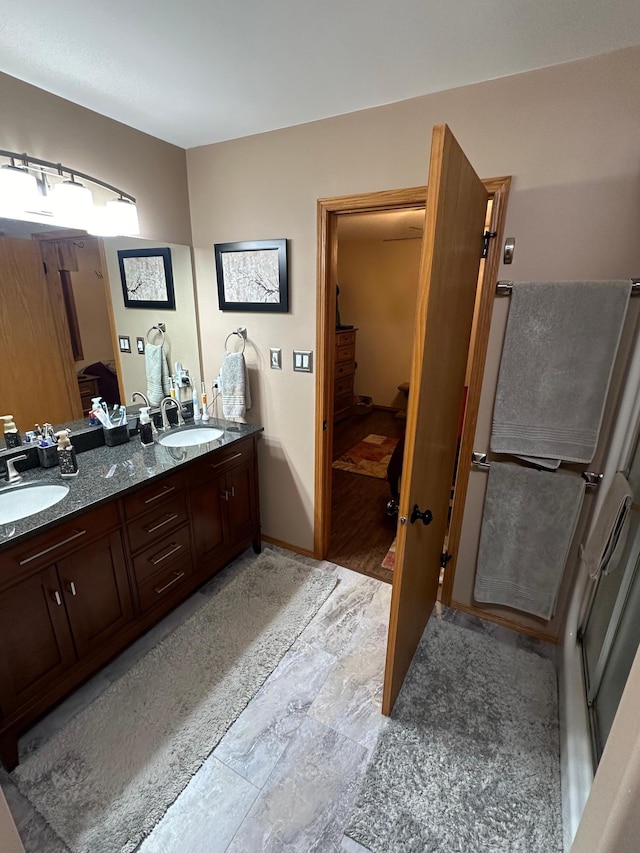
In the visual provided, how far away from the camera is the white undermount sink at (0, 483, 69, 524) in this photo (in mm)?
1511

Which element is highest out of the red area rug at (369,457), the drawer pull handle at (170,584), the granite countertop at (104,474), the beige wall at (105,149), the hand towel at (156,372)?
the beige wall at (105,149)

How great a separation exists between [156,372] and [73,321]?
0.50 m

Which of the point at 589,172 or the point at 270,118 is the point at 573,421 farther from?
the point at 270,118

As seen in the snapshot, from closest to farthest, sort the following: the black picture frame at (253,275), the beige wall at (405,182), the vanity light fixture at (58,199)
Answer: the beige wall at (405,182) < the vanity light fixture at (58,199) < the black picture frame at (253,275)

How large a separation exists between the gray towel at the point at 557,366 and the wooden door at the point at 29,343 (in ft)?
6.79

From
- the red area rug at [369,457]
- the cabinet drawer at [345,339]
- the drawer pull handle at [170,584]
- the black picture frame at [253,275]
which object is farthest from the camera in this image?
the cabinet drawer at [345,339]

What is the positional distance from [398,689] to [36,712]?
1396mm

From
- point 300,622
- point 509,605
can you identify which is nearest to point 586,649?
point 509,605

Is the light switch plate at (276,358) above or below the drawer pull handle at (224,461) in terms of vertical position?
above

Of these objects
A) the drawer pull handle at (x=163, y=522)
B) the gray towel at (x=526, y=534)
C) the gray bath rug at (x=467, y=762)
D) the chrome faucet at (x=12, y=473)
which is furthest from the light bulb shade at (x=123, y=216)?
the gray bath rug at (x=467, y=762)

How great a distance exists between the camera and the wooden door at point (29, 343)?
5.35 ft

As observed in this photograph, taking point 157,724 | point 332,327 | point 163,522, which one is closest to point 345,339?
point 332,327

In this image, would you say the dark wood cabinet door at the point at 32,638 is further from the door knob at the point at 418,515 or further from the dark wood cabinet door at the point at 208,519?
the door knob at the point at 418,515

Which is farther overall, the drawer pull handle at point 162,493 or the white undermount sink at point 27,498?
the drawer pull handle at point 162,493
